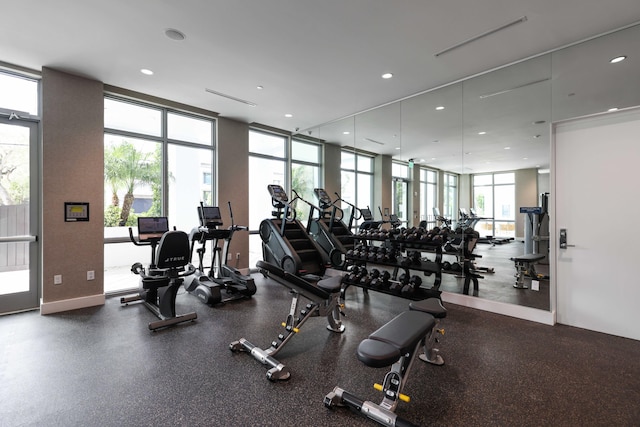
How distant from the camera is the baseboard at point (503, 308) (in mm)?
3611

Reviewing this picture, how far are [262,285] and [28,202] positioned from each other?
3726 millimetres

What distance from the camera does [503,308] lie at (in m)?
3.93

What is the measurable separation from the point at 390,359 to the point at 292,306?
4.38ft

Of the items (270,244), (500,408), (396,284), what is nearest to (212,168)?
(270,244)

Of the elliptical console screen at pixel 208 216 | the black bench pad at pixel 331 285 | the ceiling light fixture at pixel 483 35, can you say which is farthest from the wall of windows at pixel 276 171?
the ceiling light fixture at pixel 483 35

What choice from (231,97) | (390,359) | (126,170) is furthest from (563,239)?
(126,170)

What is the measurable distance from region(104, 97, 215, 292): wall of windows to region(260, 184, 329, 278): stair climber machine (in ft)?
4.84

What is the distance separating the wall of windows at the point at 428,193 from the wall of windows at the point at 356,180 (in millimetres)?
1219

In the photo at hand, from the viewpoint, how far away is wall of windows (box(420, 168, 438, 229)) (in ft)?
17.1

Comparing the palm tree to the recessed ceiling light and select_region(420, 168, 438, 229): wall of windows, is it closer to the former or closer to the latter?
the recessed ceiling light

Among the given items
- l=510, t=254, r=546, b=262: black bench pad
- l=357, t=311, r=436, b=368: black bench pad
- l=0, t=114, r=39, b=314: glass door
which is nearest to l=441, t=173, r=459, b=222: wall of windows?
l=510, t=254, r=546, b=262: black bench pad

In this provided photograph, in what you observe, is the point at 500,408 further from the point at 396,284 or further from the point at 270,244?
the point at 270,244

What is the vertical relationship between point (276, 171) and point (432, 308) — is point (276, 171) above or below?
above

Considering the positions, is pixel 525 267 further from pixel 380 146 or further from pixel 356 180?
pixel 356 180
